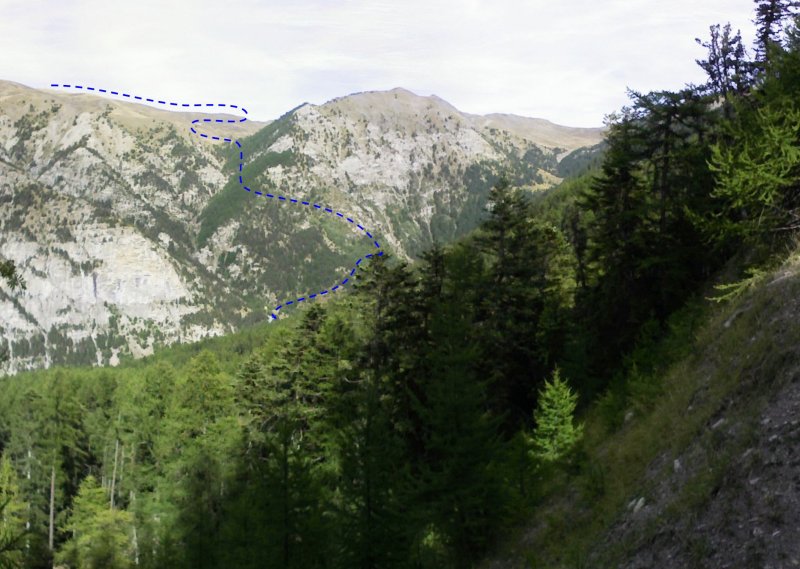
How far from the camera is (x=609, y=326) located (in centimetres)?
2841

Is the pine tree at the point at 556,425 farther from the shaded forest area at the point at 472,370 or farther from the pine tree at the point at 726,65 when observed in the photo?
the pine tree at the point at 726,65

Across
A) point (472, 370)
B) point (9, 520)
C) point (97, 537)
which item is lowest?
point (97, 537)

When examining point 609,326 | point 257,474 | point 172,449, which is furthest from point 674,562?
point 172,449

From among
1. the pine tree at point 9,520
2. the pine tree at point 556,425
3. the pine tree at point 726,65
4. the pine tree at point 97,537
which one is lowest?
the pine tree at point 97,537

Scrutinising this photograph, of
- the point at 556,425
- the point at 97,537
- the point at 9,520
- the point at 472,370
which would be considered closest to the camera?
the point at 472,370

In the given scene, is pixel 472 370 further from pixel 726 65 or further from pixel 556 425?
pixel 726 65

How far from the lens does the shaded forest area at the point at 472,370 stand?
55.8 feet

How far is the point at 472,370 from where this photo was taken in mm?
22484

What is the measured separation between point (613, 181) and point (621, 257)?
4411 mm

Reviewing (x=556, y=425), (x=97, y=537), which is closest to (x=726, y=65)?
(x=556, y=425)

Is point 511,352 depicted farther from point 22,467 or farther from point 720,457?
point 22,467

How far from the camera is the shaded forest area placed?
17000mm

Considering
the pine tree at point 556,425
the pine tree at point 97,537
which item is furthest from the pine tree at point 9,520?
the pine tree at point 556,425

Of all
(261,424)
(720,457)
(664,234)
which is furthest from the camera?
(261,424)
